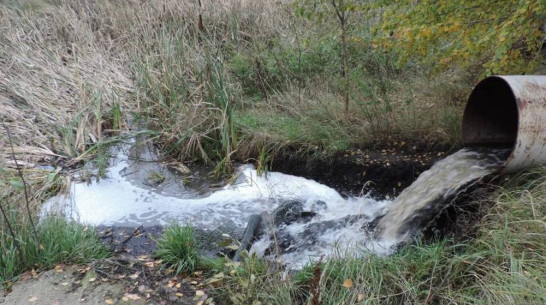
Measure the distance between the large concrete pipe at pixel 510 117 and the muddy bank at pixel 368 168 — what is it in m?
0.57

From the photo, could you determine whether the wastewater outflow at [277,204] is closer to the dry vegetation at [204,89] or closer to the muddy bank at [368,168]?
the muddy bank at [368,168]

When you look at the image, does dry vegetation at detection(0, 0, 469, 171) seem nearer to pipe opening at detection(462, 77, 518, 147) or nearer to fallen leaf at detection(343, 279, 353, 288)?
pipe opening at detection(462, 77, 518, 147)

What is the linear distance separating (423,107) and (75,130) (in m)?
4.64

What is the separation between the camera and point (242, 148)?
6.06 metres

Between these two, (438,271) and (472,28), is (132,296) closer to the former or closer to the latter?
(438,271)

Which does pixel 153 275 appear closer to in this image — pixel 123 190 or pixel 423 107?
pixel 123 190

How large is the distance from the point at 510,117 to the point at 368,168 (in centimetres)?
153

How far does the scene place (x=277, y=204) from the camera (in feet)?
16.9

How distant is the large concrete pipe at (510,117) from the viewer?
3.49m

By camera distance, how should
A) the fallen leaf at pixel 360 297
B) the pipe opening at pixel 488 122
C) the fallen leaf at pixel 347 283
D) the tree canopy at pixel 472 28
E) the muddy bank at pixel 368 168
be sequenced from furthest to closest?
the muddy bank at pixel 368 168 < the pipe opening at pixel 488 122 < the tree canopy at pixel 472 28 < the fallen leaf at pixel 360 297 < the fallen leaf at pixel 347 283

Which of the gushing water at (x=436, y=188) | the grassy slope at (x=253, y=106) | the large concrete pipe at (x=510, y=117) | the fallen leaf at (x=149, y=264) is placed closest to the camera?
the grassy slope at (x=253, y=106)

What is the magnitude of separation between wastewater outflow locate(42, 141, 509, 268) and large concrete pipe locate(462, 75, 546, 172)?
209mm

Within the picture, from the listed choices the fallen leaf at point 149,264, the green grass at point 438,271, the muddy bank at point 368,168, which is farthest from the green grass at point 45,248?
the muddy bank at point 368,168

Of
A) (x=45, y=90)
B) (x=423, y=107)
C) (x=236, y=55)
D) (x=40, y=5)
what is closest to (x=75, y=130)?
(x=45, y=90)
